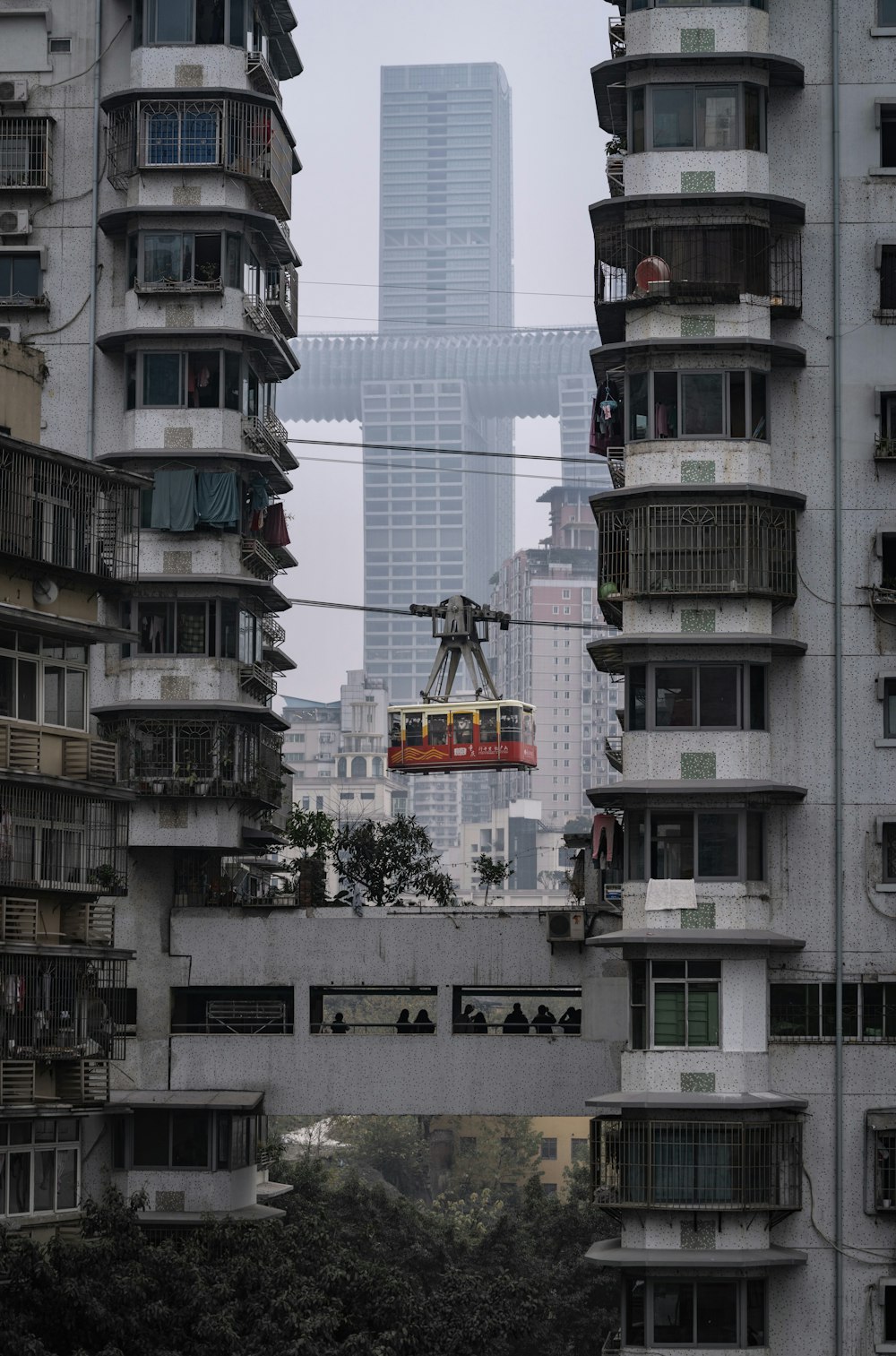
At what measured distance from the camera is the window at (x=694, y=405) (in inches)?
1843

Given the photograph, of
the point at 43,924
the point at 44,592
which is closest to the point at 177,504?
the point at 44,592

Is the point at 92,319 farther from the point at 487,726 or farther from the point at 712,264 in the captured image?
the point at 487,726

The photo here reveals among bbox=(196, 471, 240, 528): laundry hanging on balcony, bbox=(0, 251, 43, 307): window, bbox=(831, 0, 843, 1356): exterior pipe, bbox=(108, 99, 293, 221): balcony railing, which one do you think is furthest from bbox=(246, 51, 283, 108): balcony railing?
bbox=(831, 0, 843, 1356): exterior pipe

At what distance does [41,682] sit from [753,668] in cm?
1344

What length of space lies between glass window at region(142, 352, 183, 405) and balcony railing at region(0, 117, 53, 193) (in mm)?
4952

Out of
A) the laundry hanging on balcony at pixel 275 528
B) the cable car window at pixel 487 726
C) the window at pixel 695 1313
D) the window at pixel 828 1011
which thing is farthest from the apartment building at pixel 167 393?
the cable car window at pixel 487 726

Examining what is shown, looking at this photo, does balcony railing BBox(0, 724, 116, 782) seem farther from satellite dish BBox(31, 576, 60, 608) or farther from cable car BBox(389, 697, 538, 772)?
cable car BBox(389, 697, 538, 772)

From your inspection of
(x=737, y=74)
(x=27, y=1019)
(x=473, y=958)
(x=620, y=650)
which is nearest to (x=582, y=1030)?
(x=473, y=958)

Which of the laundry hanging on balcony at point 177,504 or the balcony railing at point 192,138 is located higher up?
the balcony railing at point 192,138

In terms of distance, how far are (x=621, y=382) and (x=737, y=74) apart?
6.43 meters

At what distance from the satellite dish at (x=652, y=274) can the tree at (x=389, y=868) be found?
1963cm

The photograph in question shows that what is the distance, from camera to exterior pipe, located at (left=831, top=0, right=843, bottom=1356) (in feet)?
147

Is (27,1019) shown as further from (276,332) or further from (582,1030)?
(276,332)

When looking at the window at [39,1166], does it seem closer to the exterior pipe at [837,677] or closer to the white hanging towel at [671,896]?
the white hanging towel at [671,896]
